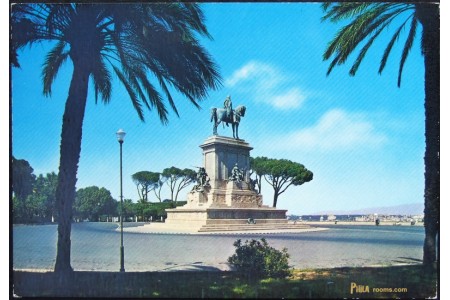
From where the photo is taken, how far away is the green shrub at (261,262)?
9133 mm

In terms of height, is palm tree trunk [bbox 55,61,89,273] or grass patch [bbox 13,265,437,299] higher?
palm tree trunk [bbox 55,61,89,273]

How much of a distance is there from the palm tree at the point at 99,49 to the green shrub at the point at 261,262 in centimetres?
404

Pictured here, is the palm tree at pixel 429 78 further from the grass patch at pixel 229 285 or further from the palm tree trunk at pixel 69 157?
the palm tree trunk at pixel 69 157

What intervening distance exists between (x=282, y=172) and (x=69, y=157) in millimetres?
32559

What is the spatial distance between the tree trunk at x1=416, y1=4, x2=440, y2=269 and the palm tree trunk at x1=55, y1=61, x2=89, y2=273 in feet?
27.0

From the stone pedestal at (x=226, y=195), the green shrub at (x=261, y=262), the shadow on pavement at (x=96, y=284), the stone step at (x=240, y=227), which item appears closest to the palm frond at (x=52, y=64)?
the shadow on pavement at (x=96, y=284)

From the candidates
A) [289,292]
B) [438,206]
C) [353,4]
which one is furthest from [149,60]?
[438,206]

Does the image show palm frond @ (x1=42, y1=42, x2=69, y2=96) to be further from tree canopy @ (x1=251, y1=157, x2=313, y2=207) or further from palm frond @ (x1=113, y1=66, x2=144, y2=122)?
tree canopy @ (x1=251, y1=157, x2=313, y2=207)

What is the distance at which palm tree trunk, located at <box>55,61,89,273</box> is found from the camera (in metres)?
9.27

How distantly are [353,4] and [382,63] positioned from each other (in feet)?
6.94

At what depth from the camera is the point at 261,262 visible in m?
9.20

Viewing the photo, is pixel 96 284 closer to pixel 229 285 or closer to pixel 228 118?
pixel 229 285

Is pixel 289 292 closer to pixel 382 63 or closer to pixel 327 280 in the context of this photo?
pixel 327 280

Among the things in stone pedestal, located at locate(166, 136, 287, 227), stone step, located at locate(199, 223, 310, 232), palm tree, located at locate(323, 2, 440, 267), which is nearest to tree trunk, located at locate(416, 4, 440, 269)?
palm tree, located at locate(323, 2, 440, 267)
